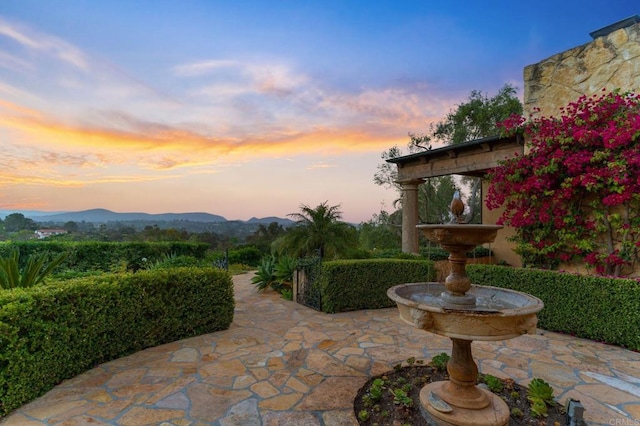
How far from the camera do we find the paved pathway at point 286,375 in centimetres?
244

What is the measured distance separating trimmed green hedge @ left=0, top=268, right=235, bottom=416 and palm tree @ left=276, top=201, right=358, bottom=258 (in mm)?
2832

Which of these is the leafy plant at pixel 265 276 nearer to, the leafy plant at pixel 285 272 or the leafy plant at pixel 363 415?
the leafy plant at pixel 285 272

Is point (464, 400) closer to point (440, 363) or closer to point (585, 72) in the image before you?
point (440, 363)

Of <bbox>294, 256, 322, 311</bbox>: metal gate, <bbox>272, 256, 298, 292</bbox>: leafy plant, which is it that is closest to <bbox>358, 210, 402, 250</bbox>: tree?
<bbox>272, 256, 298, 292</bbox>: leafy plant

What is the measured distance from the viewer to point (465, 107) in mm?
13219

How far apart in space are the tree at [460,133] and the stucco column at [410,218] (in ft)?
14.2

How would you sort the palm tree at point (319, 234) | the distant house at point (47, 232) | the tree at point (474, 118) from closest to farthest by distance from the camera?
the palm tree at point (319, 234), the distant house at point (47, 232), the tree at point (474, 118)

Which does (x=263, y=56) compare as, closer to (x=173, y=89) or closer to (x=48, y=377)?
(x=173, y=89)

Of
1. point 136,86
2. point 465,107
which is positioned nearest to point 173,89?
point 136,86

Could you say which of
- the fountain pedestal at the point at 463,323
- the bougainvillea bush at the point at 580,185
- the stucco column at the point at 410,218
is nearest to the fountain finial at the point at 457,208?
the fountain pedestal at the point at 463,323

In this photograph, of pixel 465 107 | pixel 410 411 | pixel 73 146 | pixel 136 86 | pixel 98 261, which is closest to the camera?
pixel 410 411

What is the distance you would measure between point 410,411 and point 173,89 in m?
7.04

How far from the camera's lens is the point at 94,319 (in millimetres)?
3252

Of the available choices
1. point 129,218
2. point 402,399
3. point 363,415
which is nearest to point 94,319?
point 363,415
